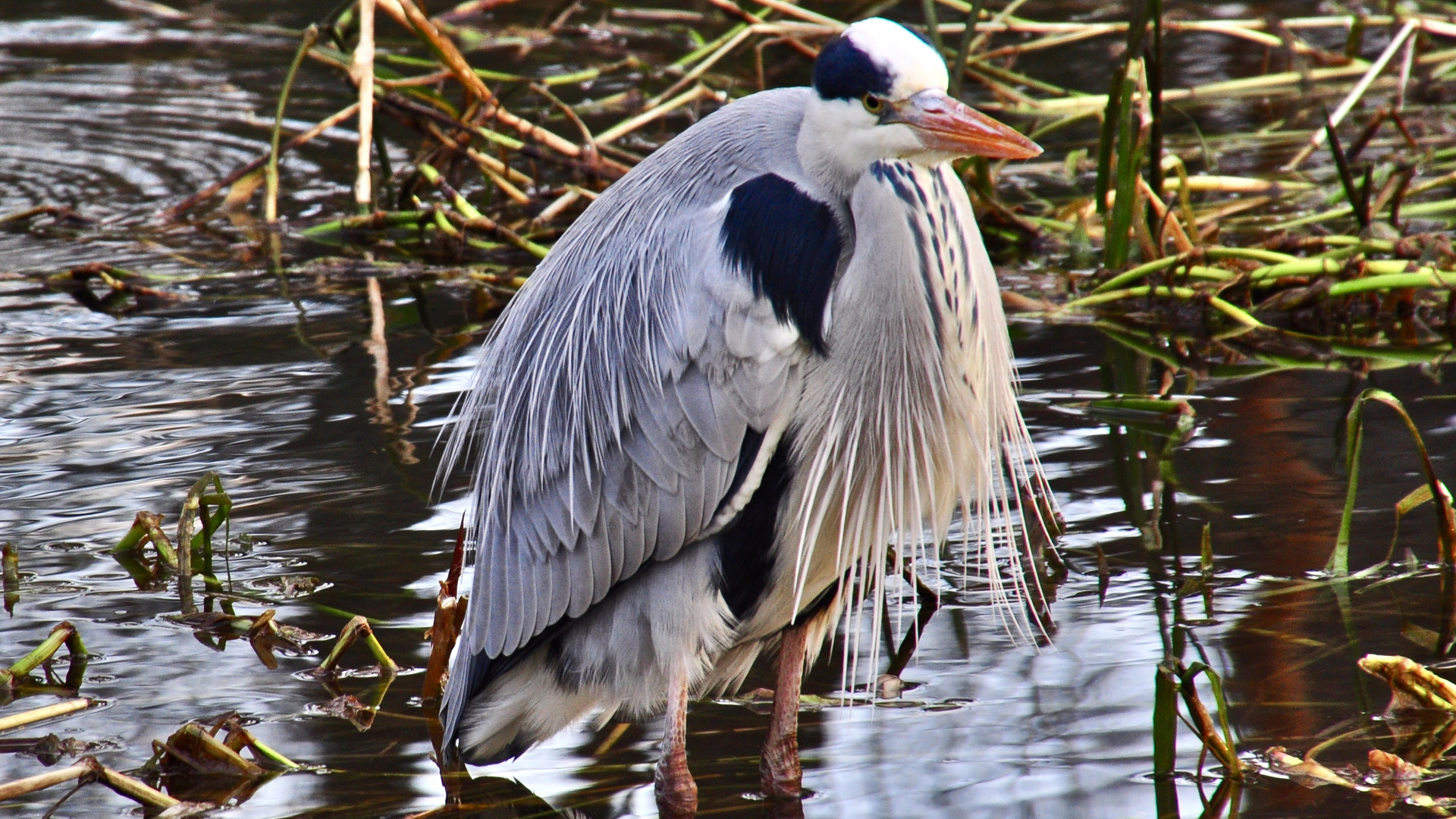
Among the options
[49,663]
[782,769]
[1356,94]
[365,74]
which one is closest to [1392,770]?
[782,769]

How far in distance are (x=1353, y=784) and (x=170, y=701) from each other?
2.33m

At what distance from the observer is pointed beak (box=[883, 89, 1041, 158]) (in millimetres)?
2520

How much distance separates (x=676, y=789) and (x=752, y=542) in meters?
0.49

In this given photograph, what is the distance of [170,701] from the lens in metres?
3.22

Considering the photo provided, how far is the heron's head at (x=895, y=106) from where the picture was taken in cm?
254

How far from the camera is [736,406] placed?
112 inches

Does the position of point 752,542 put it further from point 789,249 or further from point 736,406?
point 789,249

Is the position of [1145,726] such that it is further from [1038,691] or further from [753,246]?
[753,246]

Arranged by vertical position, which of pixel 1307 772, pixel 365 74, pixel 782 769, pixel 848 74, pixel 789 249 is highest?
pixel 848 74

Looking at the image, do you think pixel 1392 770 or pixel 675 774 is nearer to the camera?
pixel 1392 770

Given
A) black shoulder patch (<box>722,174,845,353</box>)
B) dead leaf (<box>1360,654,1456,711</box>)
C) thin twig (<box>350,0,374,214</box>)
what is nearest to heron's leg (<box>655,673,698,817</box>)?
black shoulder patch (<box>722,174,845,353</box>)

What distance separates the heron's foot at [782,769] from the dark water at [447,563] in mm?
43

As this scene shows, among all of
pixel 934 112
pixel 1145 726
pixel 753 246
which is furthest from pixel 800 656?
pixel 934 112

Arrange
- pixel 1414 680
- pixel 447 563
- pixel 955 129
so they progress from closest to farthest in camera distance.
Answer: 1. pixel 955 129
2. pixel 1414 680
3. pixel 447 563
